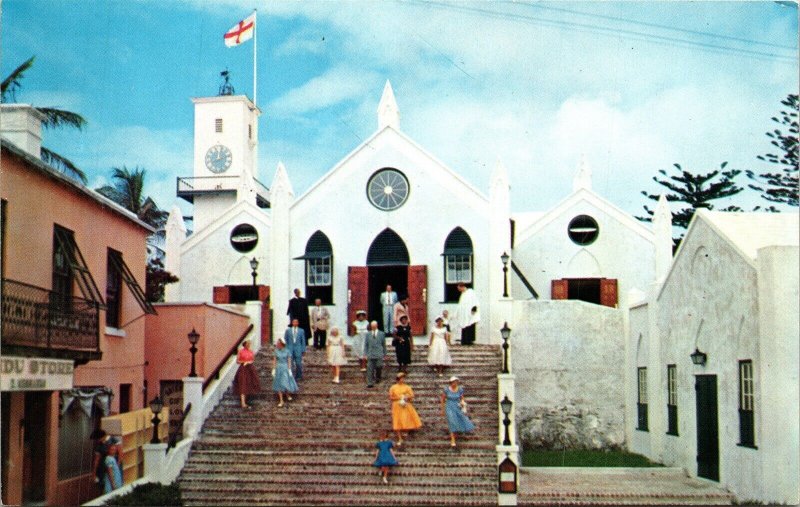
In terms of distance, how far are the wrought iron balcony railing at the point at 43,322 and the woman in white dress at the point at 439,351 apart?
27.4 feet

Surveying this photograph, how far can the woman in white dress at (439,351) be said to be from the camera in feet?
79.6

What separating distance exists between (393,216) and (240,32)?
7.73m

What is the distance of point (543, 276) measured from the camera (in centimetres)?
3148

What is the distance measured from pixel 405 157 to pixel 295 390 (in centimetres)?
991

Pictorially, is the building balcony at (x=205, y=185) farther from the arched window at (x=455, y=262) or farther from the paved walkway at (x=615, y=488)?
the paved walkway at (x=615, y=488)

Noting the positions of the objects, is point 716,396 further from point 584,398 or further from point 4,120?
point 4,120

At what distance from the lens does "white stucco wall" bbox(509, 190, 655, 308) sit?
31016 millimetres

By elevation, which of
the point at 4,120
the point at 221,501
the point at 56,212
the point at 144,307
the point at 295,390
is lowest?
the point at 221,501

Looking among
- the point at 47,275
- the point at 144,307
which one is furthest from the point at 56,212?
the point at 144,307

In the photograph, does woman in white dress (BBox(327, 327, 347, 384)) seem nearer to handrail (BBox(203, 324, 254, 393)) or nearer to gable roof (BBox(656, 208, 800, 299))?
handrail (BBox(203, 324, 254, 393))

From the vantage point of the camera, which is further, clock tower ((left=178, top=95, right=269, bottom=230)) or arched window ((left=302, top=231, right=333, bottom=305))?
clock tower ((left=178, top=95, right=269, bottom=230))

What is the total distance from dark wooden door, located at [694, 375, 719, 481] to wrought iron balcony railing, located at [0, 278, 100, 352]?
36.8 feet

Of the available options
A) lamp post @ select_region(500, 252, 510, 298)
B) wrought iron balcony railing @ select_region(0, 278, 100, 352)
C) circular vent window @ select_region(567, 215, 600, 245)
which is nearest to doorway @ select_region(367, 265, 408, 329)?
lamp post @ select_region(500, 252, 510, 298)

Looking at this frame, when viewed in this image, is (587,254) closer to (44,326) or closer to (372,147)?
(372,147)
